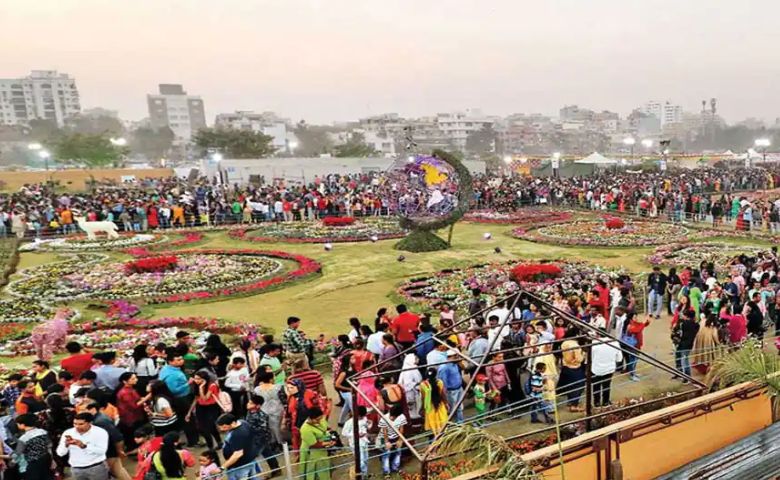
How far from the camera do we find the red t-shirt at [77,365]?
8.16 m

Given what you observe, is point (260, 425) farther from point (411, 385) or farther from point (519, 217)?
point (519, 217)

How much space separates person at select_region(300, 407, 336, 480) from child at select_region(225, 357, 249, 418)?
1.55 metres

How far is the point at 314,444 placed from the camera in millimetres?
6512

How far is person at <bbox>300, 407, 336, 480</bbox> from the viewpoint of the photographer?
21.4 feet

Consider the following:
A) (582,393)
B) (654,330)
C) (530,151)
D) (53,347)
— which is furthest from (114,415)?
(530,151)

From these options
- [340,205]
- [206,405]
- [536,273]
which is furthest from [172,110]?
[206,405]

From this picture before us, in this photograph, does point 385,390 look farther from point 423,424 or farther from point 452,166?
point 452,166

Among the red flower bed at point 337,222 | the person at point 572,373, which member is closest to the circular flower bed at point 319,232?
the red flower bed at point 337,222

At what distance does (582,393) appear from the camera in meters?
8.70

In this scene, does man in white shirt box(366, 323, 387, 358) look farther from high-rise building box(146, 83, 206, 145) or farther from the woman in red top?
high-rise building box(146, 83, 206, 145)

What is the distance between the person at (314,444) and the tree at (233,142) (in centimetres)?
6134

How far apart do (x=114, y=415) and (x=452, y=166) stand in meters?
16.2

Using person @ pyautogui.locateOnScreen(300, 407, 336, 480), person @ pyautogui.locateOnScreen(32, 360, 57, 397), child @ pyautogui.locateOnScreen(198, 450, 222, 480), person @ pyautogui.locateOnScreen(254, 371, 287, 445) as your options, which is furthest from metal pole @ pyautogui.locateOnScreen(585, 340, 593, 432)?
person @ pyautogui.locateOnScreen(32, 360, 57, 397)

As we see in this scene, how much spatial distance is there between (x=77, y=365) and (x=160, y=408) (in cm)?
215
